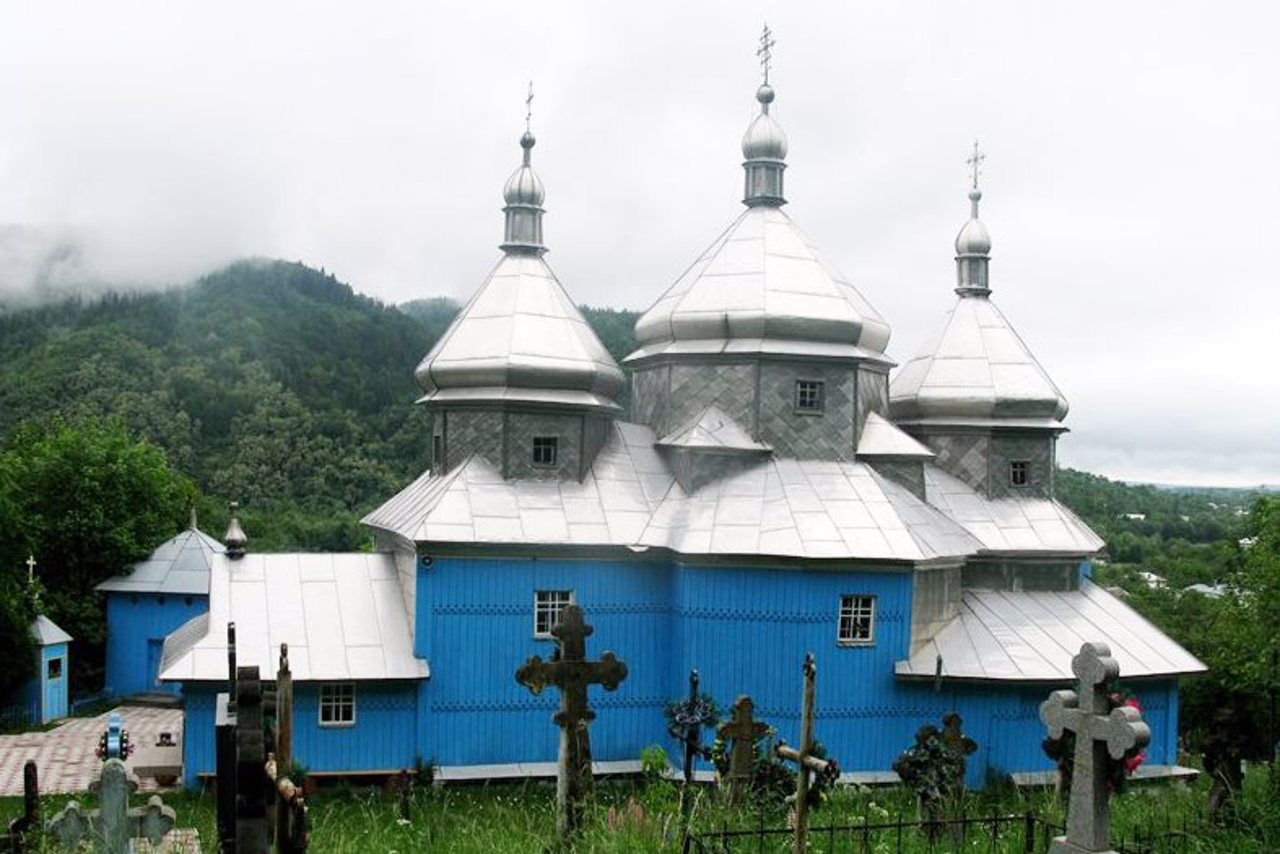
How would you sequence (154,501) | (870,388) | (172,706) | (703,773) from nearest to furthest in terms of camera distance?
(703,773), (870,388), (172,706), (154,501)

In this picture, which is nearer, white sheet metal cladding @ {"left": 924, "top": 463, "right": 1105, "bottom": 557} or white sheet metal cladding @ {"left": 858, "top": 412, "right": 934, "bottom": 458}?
white sheet metal cladding @ {"left": 858, "top": 412, "right": 934, "bottom": 458}

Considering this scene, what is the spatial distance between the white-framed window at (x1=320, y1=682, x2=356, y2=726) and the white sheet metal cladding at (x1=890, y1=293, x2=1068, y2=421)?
1079 centimetres

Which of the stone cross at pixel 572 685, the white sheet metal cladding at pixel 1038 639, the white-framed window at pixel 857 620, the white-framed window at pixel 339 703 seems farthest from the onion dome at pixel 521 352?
the stone cross at pixel 572 685

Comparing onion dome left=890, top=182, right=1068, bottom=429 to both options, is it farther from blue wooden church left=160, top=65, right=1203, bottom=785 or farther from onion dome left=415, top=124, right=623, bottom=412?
onion dome left=415, top=124, right=623, bottom=412

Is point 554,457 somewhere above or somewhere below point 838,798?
above

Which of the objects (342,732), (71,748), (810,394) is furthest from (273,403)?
(810,394)

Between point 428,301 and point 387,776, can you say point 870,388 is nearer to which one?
point 387,776

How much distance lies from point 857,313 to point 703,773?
24.0ft

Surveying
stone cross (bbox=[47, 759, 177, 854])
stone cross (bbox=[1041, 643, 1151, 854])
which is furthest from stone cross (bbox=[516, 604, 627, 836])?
stone cross (bbox=[1041, 643, 1151, 854])

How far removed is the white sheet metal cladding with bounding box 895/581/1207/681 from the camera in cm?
1664

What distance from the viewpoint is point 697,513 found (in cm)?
1712

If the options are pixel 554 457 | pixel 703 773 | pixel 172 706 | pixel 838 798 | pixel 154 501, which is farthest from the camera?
pixel 154 501

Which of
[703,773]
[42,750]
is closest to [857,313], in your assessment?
[703,773]

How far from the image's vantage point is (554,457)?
17.8 meters
